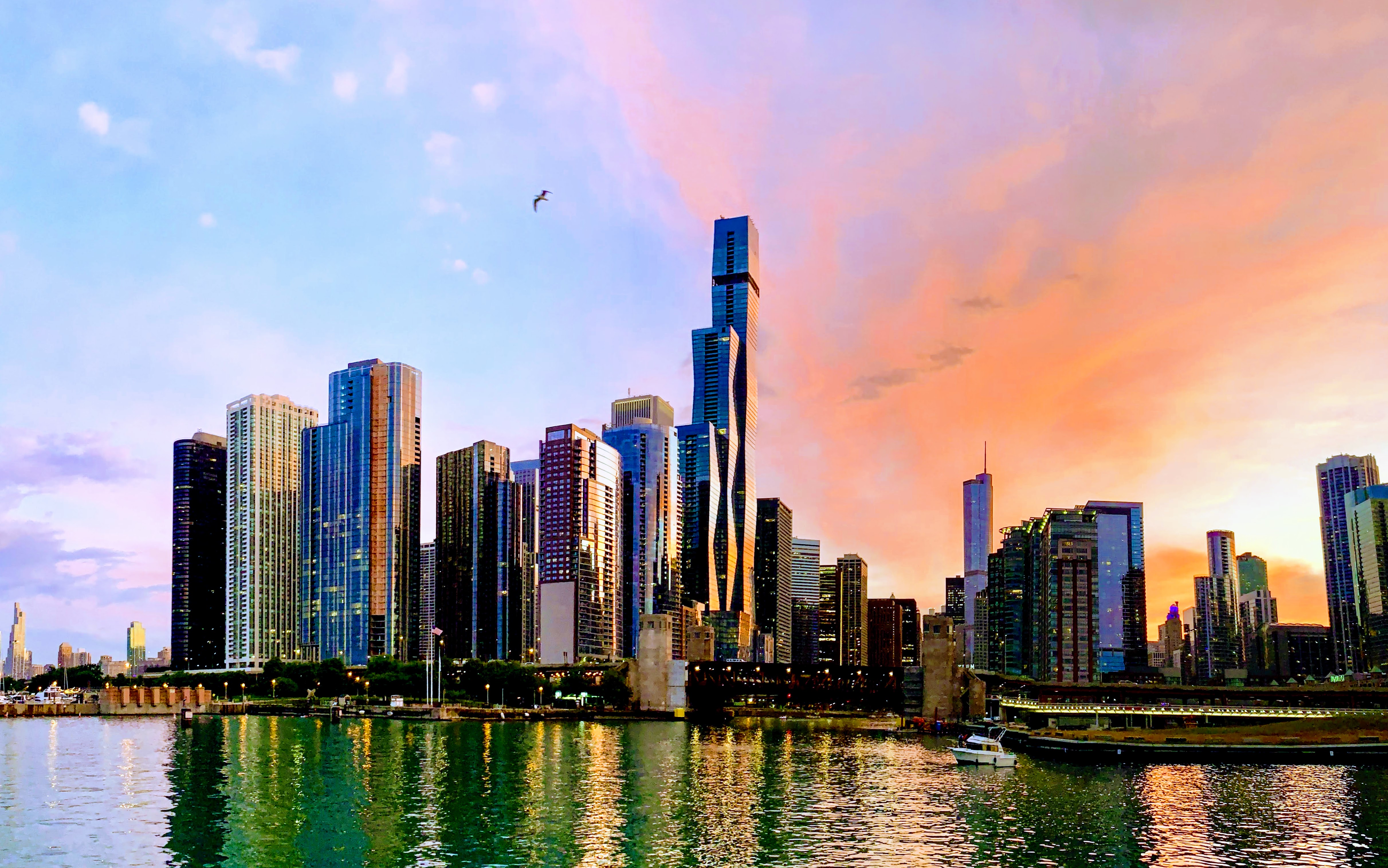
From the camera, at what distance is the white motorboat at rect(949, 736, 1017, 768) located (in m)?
141

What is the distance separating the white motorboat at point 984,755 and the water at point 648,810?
272 centimetres

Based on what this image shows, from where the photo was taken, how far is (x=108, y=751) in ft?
505

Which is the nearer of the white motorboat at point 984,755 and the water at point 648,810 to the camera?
the water at point 648,810

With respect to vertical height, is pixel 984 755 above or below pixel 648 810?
below

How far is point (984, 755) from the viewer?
466 feet

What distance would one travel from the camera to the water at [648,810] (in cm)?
7744

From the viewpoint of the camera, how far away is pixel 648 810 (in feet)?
321

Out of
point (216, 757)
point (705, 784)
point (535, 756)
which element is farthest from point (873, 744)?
point (216, 757)

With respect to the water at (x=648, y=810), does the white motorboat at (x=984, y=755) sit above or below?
below

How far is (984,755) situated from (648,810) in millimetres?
58439

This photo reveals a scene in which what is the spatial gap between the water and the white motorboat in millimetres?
2717

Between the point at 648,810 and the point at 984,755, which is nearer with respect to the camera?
the point at 648,810

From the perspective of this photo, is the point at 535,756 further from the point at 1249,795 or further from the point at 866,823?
the point at 1249,795

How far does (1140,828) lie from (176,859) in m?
67.2
